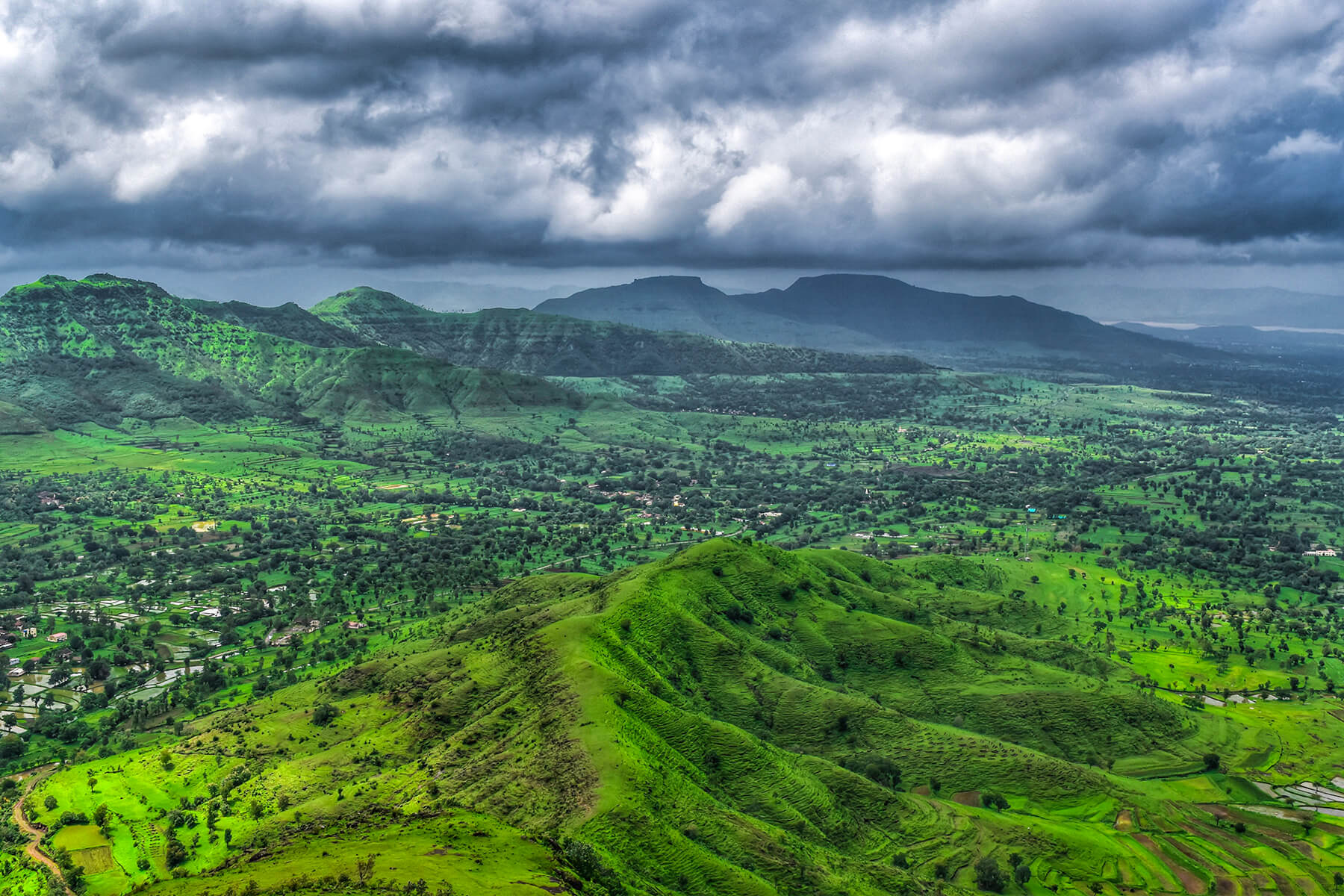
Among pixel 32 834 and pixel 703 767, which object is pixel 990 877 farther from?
pixel 32 834

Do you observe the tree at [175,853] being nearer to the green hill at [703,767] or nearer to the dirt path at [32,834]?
the green hill at [703,767]

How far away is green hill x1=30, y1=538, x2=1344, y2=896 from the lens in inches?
3056

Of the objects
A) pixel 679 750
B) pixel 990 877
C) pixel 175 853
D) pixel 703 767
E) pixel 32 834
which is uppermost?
pixel 679 750

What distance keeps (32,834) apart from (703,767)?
6379 cm

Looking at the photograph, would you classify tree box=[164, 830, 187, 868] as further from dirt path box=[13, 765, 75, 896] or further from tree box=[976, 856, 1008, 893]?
tree box=[976, 856, 1008, 893]

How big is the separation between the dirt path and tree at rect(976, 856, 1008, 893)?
7975 cm

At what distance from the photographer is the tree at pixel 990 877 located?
295 feet

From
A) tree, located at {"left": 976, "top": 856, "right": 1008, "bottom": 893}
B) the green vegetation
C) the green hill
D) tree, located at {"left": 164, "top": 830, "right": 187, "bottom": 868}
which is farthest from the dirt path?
tree, located at {"left": 976, "top": 856, "right": 1008, "bottom": 893}

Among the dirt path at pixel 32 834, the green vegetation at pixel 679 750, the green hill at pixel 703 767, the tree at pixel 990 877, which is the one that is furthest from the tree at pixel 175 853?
the tree at pixel 990 877

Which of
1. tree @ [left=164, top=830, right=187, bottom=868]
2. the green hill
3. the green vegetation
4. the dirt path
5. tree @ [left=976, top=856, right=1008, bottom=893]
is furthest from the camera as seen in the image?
tree @ [left=976, top=856, right=1008, bottom=893]

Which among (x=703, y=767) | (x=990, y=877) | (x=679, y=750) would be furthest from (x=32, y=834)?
(x=990, y=877)

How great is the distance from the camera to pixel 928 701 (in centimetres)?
12194

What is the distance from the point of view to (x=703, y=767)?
9181 cm

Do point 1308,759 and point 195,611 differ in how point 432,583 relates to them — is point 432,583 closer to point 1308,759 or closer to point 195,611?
point 195,611
